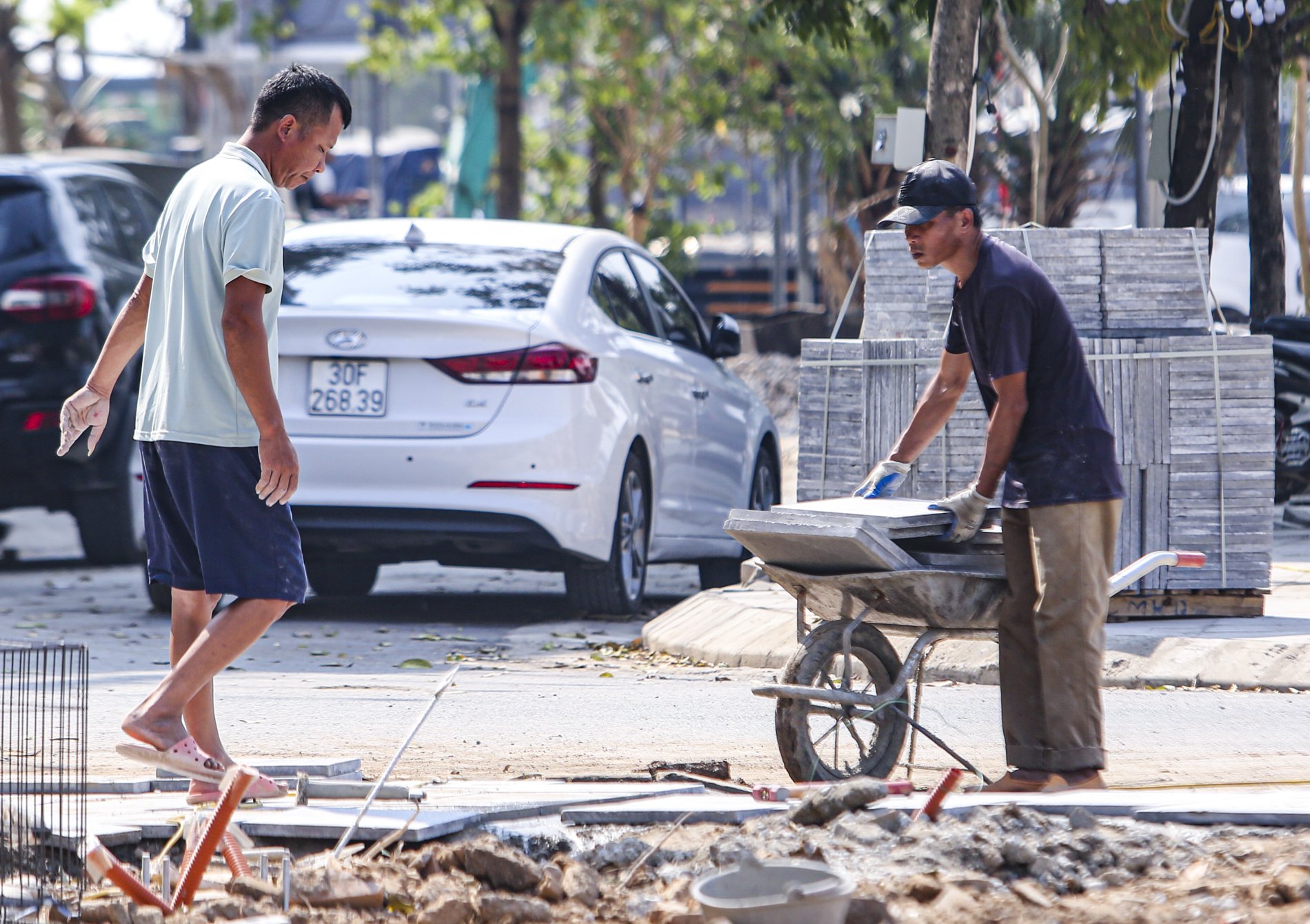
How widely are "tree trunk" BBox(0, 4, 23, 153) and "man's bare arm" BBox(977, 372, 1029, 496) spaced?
2423 cm

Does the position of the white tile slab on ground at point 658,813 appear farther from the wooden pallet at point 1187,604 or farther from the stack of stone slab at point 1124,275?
the stack of stone slab at point 1124,275

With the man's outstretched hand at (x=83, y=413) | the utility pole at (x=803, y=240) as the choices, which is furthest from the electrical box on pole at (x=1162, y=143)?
the utility pole at (x=803, y=240)

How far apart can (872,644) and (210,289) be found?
6.72ft

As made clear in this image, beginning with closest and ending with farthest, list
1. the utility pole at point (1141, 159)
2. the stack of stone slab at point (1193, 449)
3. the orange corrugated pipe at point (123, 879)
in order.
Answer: the orange corrugated pipe at point (123, 879) → the stack of stone slab at point (1193, 449) → the utility pole at point (1141, 159)

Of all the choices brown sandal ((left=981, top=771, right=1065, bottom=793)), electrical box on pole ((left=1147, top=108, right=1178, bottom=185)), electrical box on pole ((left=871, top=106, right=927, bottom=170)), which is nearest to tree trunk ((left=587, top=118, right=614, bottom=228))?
electrical box on pole ((left=1147, top=108, right=1178, bottom=185))

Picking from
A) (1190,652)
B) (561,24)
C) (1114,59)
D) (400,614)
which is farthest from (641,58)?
(1190,652)

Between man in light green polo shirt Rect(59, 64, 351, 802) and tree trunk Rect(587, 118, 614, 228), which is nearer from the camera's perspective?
man in light green polo shirt Rect(59, 64, 351, 802)

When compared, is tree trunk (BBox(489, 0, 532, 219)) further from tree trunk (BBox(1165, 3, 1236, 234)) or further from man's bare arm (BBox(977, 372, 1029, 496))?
man's bare arm (BBox(977, 372, 1029, 496))

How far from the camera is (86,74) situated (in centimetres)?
4431

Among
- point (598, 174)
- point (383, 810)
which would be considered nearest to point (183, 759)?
point (383, 810)

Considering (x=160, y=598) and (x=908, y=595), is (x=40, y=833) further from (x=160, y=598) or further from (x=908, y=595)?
(x=160, y=598)

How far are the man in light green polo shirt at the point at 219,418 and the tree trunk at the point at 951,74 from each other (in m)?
5.08

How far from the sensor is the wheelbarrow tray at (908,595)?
5.08 meters

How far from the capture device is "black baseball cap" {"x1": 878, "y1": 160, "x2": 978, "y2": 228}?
518 cm
